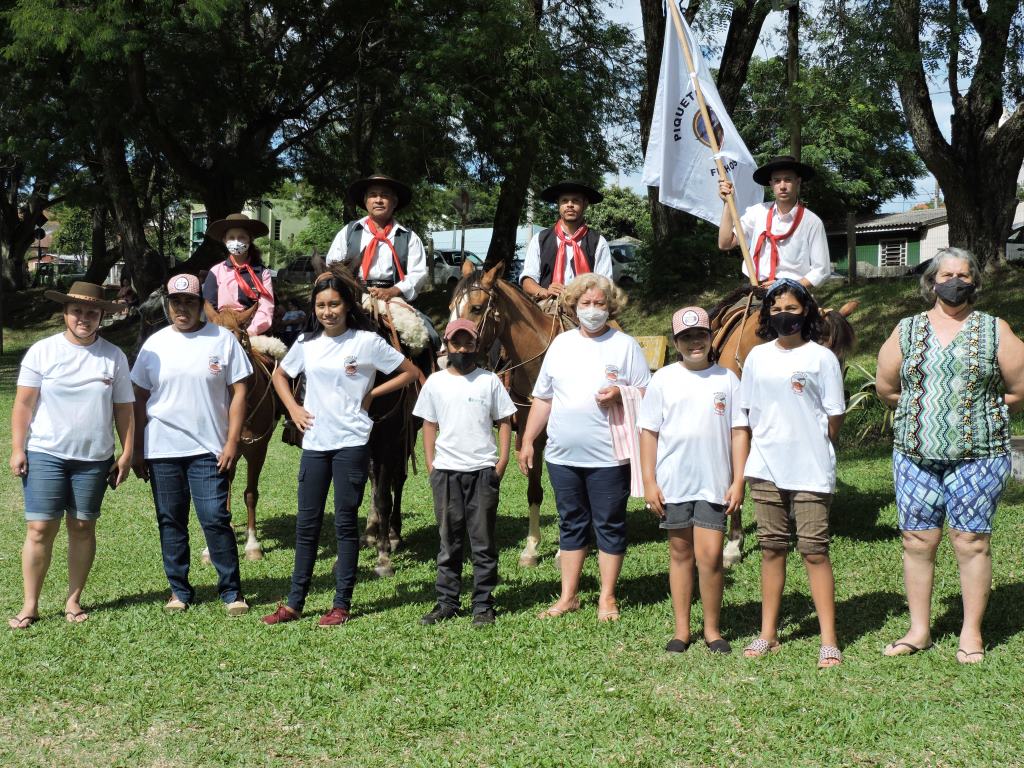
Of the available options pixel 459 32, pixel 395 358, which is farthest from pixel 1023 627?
pixel 459 32

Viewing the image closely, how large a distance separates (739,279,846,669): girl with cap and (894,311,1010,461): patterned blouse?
430mm

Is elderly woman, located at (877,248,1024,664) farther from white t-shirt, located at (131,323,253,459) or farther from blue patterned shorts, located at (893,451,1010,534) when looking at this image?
white t-shirt, located at (131,323,253,459)

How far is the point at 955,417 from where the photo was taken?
549 centimetres

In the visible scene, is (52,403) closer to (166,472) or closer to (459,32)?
(166,472)

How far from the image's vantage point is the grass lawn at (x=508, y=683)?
4727 millimetres

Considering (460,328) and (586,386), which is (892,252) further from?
(460,328)

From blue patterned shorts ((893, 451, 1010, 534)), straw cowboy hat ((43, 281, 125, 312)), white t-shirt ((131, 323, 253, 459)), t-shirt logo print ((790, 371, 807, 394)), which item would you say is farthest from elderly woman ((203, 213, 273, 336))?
blue patterned shorts ((893, 451, 1010, 534))

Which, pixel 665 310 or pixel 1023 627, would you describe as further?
pixel 665 310

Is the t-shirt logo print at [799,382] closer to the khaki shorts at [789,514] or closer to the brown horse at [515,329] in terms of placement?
the khaki shorts at [789,514]

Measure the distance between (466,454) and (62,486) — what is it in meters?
2.56

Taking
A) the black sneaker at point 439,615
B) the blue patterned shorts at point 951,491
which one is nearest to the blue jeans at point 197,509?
the black sneaker at point 439,615

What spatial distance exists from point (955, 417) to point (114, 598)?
18.7ft

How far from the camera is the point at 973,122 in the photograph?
56.6 feet

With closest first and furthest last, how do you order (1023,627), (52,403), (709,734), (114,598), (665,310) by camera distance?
(709,734) → (1023,627) → (52,403) → (114,598) → (665,310)
